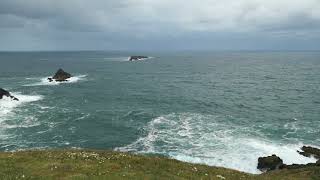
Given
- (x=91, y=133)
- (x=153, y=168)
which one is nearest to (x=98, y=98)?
(x=91, y=133)

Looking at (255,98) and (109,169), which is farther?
(255,98)

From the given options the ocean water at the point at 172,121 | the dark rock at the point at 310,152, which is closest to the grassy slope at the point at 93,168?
the ocean water at the point at 172,121

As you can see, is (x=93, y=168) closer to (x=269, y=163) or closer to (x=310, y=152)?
(x=269, y=163)

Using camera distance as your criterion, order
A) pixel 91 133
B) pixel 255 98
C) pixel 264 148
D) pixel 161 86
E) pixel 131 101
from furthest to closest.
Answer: pixel 161 86, pixel 255 98, pixel 131 101, pixel 91 133, pixel 264 148

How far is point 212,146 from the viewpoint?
63.5 metres

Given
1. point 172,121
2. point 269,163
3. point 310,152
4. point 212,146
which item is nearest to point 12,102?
point 172,121

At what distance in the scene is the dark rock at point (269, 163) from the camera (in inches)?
2189

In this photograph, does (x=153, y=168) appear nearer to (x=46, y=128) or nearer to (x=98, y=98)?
(x=46, y=128)

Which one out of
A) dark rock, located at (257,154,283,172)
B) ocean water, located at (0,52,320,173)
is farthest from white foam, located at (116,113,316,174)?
dark rock, located at (257,154,283,172)

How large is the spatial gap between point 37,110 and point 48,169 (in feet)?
212

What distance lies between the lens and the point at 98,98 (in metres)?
112

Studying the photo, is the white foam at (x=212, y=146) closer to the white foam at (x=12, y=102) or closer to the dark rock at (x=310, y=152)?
the dark rock at (x=310, y=152)

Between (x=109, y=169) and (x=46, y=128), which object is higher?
(x=109, y=169)

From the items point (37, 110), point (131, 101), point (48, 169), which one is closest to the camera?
point (48, 169)
